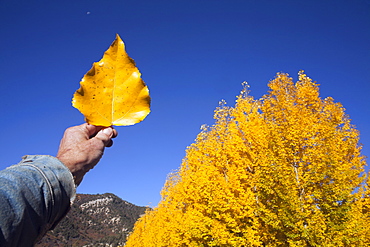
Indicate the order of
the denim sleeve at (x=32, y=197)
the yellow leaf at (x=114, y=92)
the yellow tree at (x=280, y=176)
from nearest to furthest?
the denim sleeve at (x=32, y=197) → the yellow leaf at (x=114, y=92) → the yellow tree at (x=280, y=176)

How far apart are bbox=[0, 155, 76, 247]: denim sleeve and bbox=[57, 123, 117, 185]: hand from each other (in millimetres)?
160

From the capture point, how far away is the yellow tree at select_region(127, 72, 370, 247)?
8.80m

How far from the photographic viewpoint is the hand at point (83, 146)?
3.82ft

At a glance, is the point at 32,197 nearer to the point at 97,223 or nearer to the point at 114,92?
the point at 114,92

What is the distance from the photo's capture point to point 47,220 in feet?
2.86

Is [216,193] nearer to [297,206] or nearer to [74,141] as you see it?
[297,206]

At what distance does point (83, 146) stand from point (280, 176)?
8827 millimetres

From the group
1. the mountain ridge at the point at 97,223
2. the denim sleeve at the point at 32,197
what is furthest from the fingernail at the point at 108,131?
the mountain ridge at the point at 97,223

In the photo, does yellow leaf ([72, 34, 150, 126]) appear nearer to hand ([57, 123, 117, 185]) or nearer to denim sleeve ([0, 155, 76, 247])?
hand ([57, 123, 117, 185])

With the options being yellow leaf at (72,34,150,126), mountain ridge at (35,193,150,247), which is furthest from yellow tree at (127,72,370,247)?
mountain ridge at (35,193,150,247)

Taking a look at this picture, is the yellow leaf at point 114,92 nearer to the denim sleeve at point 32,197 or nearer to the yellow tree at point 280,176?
the denim sleeve at point 32,197

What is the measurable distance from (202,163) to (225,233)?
4062 millimetres

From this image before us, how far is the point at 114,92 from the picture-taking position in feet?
4.74

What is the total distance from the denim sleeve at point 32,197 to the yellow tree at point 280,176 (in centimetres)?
886
